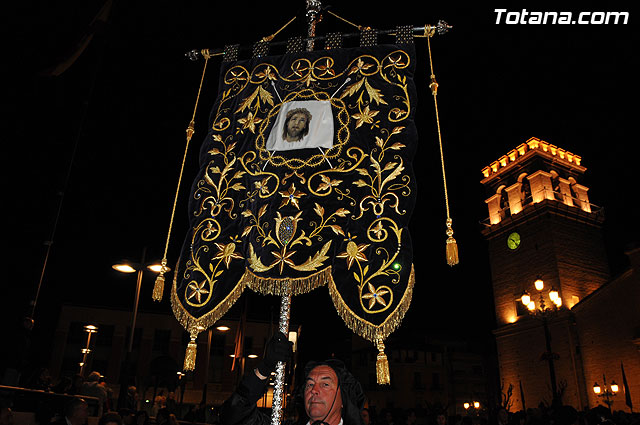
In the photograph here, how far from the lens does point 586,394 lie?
23.4 metres

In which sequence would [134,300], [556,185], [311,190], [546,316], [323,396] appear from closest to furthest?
[323,396], [311,190], [134,300], [546,316], [556,185]

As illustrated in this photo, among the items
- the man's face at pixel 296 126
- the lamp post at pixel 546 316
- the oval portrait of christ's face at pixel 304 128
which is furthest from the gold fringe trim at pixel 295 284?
the lamp post at pixel 546 316

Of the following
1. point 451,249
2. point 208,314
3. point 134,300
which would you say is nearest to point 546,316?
point 134,300

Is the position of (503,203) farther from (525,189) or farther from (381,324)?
(381,324)

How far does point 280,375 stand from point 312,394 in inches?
41.4

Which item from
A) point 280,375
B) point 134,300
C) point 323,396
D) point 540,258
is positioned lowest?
point 323,396

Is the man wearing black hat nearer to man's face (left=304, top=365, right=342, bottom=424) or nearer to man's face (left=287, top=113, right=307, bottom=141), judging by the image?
man's face (left=304, top=365, right=342, bottom=424)

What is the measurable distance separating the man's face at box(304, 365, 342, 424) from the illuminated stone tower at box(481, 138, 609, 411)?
24.5 m

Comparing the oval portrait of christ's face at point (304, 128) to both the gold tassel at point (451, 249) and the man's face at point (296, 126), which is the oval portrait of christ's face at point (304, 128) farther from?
the gold tassel at point (451, 249)

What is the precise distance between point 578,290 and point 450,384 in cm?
2139

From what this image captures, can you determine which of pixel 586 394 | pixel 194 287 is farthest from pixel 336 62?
pixel 586 394

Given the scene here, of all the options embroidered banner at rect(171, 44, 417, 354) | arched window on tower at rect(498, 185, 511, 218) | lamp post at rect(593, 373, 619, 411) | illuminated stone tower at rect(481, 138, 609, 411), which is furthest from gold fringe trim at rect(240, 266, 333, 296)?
arched window on tower at rect(498, 185, 511, 218)

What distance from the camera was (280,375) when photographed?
3752mm

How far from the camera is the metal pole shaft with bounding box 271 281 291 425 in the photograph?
11.7 ft
